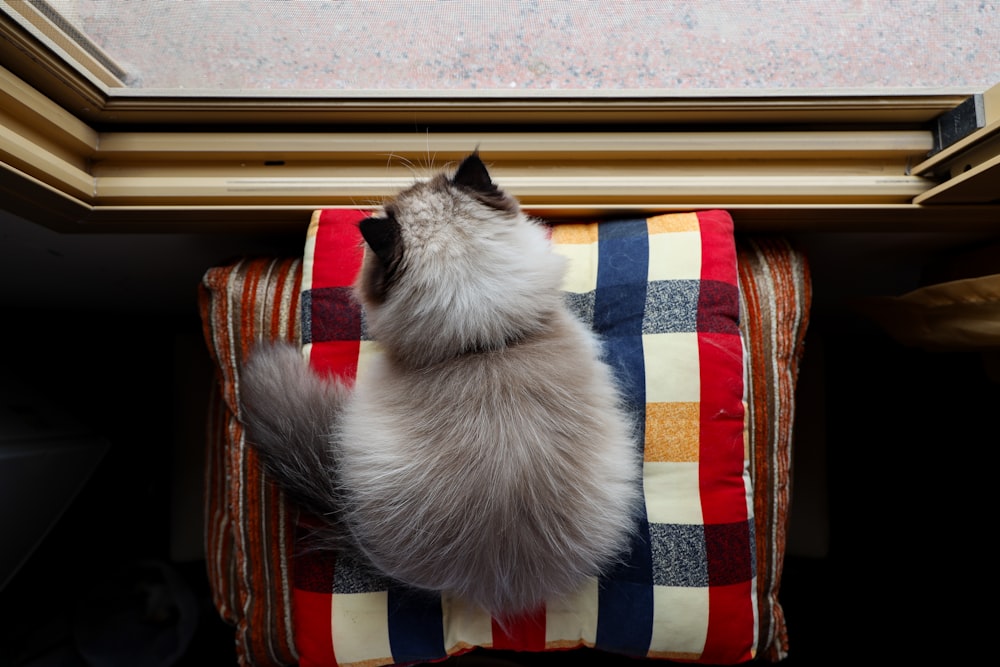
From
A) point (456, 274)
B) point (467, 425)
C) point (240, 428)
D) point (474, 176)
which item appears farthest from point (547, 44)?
point (240, 428)

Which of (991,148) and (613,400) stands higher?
(991,148)

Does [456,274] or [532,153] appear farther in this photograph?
[532,153]

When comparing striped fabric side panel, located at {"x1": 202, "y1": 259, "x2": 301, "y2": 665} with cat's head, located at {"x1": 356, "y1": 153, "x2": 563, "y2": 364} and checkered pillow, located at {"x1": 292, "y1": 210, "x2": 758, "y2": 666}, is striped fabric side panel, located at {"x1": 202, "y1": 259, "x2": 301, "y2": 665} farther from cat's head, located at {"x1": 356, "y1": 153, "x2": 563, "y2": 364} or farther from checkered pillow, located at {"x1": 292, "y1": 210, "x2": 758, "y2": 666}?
cat's head, located at {"x1": 356, "y1": 153, "x2": 563, "y2": 364}

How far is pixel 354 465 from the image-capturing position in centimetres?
86

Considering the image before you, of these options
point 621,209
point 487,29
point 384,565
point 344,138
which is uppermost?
point 487,29

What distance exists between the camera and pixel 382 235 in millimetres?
759

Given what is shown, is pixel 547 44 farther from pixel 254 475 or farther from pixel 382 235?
pixel 254 475

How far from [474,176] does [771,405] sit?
65 cm

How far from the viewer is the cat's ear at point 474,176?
818mm

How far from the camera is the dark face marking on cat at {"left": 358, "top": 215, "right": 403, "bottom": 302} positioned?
29.3 inches

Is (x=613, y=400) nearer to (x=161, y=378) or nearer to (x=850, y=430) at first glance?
(x=850, y=430)

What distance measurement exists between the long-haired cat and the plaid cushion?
0.17 meters

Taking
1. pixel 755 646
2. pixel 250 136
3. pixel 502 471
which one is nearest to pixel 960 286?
pixel 755 646

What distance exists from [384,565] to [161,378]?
115 centimetres
